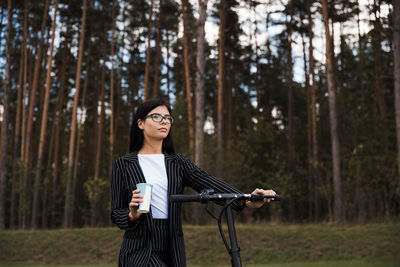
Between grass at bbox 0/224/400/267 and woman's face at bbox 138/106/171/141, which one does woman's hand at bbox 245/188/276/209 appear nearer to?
woman's face at bbox 138/106/171/141

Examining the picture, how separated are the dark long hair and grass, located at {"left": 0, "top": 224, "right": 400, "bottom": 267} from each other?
421 inches

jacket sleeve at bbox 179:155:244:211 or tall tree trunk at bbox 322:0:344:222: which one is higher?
tall tree trunk at bbox 322:0:344:222

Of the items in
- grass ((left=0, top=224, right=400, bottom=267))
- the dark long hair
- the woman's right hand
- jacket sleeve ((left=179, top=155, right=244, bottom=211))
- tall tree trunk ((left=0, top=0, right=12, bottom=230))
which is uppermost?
tall tree trunk ((left=0, top=0, right=12, bottom=230))

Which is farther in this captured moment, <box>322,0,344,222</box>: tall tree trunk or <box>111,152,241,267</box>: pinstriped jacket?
<box>322,0,344,222</box>: tall tree trunk

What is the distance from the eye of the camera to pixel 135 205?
2.77m

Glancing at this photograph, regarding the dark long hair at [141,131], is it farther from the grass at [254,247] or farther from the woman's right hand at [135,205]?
the grass at [254,247]

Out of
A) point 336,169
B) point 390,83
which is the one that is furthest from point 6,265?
point 390,83

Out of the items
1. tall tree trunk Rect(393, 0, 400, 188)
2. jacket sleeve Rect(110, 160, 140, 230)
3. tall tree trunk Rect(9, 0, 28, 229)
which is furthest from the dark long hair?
tall tree trunk Rect(9, 0, 28, 229)

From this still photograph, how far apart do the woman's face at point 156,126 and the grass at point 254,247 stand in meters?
10.8

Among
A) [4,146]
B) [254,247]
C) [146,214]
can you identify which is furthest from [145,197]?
[4,146]

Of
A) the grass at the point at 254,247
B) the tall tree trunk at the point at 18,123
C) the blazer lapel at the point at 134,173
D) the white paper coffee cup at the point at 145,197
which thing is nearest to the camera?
the white paper coffee cup at the point at 145,197

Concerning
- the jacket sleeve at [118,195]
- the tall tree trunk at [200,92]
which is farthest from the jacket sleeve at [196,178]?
the tall tree trunk at [200,92]

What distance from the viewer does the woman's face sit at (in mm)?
3367

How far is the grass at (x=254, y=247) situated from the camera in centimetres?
1417
